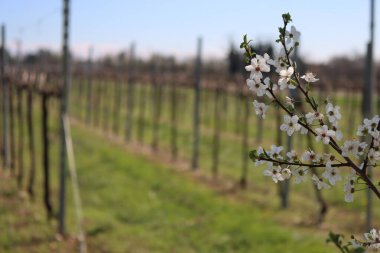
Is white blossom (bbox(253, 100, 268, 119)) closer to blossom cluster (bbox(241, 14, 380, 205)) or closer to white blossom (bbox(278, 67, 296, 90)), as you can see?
blossom cluster (bbox(241, 14, 380, 205))

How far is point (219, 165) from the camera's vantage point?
1697 centimetres

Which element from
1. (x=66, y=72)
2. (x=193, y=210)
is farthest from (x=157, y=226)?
(x=66, y=72)

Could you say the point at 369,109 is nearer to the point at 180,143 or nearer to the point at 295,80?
the point at 295,80

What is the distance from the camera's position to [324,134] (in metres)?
2.20

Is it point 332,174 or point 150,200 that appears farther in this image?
point 150,200

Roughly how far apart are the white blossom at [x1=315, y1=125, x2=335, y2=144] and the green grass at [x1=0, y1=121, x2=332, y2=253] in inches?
263

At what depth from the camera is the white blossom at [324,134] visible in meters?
2.18

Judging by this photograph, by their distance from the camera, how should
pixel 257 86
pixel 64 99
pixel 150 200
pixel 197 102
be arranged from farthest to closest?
pixel 197 102 → pixel 150 200 → pixel 64 99 → pixel 257 86

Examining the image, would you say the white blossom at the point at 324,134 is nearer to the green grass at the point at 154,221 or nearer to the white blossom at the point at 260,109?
the white blossom at the point at 260,109

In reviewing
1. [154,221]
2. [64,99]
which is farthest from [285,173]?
[154,221]

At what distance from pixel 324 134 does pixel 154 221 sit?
899 centimetres

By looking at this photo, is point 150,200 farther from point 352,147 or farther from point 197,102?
point 352,147

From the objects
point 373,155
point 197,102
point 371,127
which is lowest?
point 197,102

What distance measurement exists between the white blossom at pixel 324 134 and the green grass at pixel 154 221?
669 centimetres
